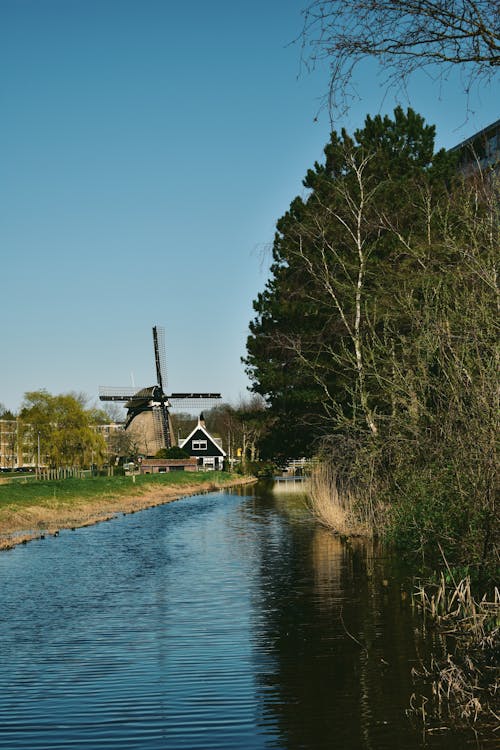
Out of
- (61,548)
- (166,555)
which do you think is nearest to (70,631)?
(166,555)

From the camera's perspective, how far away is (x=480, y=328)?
39.4ft

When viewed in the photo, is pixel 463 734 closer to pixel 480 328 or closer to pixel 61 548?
pixel 480 328

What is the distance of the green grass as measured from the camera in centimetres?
4188

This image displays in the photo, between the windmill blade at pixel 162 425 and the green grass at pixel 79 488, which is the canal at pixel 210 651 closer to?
the green grass at pixel 79 488

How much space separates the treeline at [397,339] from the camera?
12.1 m

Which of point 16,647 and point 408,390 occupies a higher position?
point 408,390

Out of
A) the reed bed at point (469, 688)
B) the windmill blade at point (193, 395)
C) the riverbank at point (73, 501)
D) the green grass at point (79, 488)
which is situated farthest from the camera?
the windmill blade at point (193, 395)

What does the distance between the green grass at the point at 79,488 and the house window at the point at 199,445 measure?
3346 cm

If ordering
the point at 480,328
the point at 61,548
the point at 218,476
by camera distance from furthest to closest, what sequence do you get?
1. the point at 218,476
2. the point at 61,548
3. the point at 480,328

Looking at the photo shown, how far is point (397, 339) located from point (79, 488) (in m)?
29.9

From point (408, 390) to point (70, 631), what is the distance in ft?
21.5

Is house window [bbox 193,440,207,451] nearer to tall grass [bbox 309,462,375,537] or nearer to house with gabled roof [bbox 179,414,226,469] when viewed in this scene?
house with gabled roof [bbox 179,414,226,469]

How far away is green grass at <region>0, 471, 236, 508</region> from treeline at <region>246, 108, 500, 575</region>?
36.3 ft

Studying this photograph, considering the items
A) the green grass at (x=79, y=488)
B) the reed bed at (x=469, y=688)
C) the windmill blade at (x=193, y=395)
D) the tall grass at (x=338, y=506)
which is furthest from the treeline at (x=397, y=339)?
the windmill blade at (x=193, y=395)
